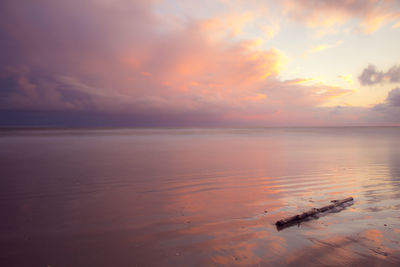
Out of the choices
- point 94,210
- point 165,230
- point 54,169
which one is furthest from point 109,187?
point 54,169

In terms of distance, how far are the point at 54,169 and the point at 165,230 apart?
11.1 m

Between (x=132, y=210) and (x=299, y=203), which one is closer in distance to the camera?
(x=132, y=210)

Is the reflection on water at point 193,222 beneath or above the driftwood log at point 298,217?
beneath

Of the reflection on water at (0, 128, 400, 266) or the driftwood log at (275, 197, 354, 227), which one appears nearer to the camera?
the reflection on water at (0, 128, 400, 266)

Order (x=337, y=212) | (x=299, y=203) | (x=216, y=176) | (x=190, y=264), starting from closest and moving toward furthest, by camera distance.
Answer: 1. (x=190, y=264)
2. (x=337, y=212)
3. (x=299, y=203)
4. (x=216, y=176)

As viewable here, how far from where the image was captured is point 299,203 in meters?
7.31

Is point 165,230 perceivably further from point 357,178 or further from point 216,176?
point 357,178

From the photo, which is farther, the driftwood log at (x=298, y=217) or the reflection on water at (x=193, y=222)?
the driftwood log at (x=298, y=217)

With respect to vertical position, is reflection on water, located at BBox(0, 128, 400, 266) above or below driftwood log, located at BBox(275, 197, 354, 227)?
below

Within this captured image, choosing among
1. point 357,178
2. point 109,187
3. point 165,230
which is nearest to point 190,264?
point 165,230

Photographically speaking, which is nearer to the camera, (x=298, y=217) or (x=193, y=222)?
(x=298, y=217)

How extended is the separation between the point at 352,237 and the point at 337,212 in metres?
1.50

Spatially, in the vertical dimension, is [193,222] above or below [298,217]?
below

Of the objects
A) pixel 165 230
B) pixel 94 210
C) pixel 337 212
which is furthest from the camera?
pixel 94 210
